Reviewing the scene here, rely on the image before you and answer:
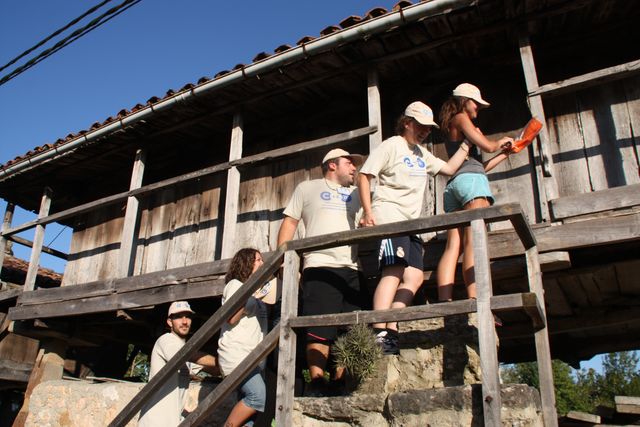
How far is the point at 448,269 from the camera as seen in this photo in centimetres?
389

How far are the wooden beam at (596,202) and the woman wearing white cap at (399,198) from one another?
0.91 m

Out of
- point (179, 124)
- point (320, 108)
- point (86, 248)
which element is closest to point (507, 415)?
point (320, 108)

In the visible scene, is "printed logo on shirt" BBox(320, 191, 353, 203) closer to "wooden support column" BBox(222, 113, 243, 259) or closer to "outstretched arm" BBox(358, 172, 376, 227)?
"outstretched arm" BBox(358, 172, 376, 227)

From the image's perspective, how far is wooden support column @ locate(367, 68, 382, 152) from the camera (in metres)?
5.54

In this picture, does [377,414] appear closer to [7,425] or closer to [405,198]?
[405,198]

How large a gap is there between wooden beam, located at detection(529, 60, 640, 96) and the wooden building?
0.04ft

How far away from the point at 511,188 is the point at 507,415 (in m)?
3.00

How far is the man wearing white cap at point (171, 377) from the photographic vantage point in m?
4.15

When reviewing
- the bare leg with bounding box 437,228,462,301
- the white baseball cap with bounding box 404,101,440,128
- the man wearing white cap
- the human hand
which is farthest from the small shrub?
the white baseball cap with bounding box 404,101,440,128

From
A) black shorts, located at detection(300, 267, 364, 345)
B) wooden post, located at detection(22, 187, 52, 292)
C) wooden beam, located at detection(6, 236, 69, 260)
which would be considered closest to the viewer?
black shorts, located at detection(300, 267, 364, 345)

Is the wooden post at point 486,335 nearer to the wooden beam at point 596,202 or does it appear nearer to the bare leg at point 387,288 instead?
the bare leg at point 387,288

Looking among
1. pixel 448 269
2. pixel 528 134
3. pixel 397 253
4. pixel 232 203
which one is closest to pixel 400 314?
pixel 397 253

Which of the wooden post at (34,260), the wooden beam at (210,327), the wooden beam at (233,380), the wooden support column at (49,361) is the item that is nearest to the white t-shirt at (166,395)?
the wooden beam at (210,327)

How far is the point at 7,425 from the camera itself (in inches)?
465
